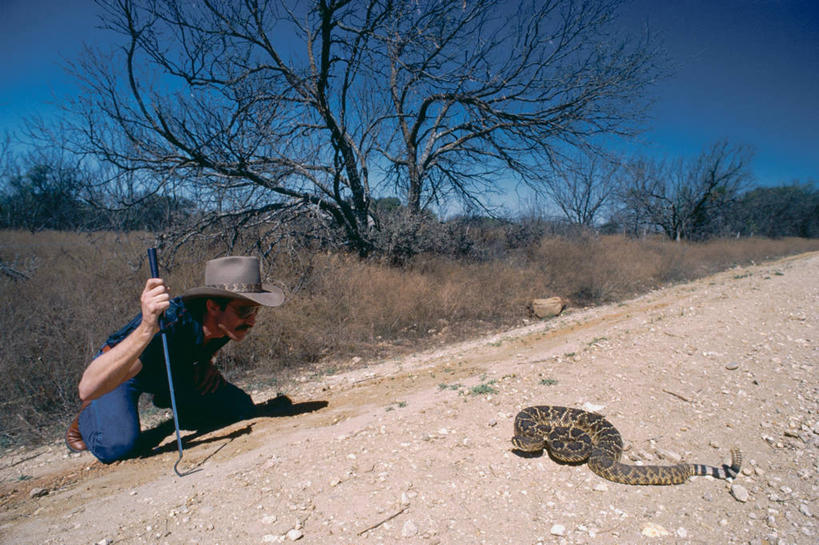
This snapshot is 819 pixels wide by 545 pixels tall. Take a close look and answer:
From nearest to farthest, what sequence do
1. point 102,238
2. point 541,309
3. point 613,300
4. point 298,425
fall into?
point 298,425, point 102,238, point 541,309, point 613,300

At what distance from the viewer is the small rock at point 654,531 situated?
7.54 feet

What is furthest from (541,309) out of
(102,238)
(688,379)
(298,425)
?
(102,238)

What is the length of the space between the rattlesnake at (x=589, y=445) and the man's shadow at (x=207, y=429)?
8.86ft

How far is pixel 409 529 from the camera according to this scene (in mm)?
2371

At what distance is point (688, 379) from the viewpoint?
436 centimetres

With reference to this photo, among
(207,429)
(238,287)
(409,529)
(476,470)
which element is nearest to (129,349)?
(238,287)

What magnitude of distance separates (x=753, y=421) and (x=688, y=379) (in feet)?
3.04

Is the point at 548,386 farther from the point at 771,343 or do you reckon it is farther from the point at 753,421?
the point at 771,343

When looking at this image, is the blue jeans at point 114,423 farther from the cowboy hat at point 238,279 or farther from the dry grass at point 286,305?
the dry grass at point 286,305

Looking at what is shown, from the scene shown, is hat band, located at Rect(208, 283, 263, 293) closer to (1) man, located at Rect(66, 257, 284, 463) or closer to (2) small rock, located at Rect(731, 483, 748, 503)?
(1) man, located at Rect(66, 257, 284, 463)

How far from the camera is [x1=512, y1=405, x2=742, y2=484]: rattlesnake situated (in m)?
2.80

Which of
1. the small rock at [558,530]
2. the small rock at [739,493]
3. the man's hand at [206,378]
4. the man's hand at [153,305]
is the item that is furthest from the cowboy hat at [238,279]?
the small rock at [739,493]

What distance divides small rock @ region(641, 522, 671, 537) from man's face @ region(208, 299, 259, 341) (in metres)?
3.40

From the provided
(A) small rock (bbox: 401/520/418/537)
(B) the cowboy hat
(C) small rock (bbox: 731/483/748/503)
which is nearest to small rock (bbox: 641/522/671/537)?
(C) small rock (bbox: 731/483/748/503)
